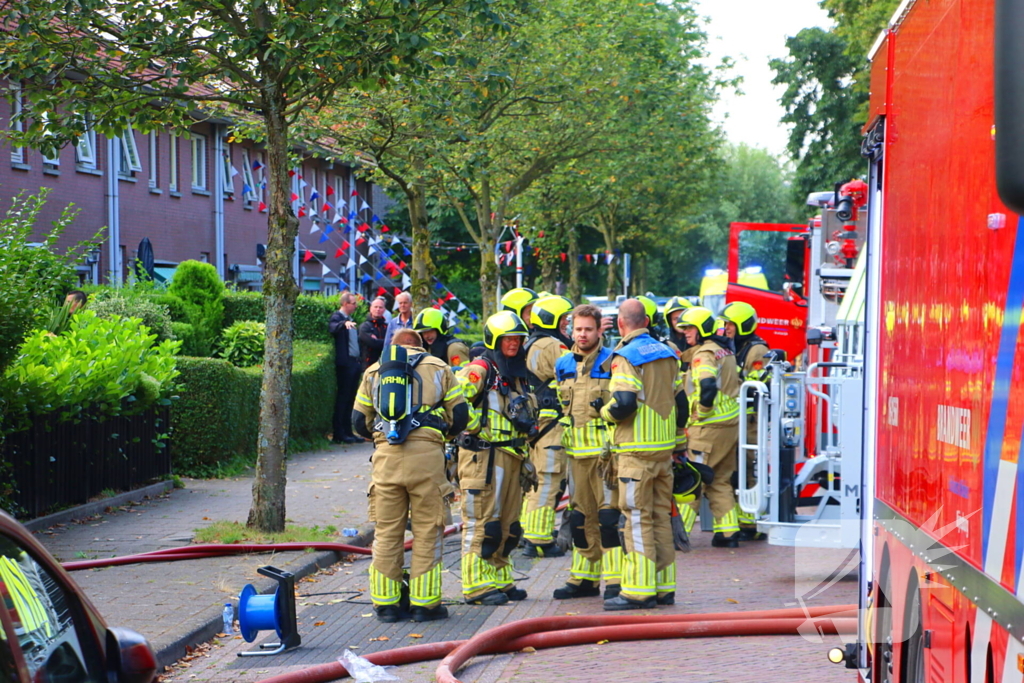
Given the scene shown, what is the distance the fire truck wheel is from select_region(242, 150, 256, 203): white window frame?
34.0 m

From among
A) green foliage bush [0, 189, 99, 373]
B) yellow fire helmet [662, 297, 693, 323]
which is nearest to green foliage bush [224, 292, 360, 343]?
yellow fire helmet [662, 297, 693, 323]

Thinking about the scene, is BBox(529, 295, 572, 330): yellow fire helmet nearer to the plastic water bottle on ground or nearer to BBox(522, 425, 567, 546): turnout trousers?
BBox(522, 425, 567, 546): turnout trousers

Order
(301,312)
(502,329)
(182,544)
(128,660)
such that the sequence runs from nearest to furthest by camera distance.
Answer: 1. (128,660)
2. (502,329)
3. (182,544)
4. (301,312)

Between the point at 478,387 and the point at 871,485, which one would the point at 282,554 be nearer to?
the point at 478,387

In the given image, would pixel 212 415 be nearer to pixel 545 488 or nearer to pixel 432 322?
pixel 432 322

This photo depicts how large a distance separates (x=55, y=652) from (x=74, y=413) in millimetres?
8839

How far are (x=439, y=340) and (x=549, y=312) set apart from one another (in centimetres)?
112

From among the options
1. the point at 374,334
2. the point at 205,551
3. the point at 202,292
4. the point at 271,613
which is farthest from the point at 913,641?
the point at 202,292

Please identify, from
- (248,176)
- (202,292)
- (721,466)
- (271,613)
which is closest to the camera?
(271,613)

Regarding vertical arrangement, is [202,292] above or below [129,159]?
below

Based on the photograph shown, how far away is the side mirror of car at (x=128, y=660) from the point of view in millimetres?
3465

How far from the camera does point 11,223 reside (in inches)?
376

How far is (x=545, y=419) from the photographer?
9.88 metres

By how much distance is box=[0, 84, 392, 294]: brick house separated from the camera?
1070 inches
